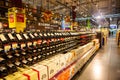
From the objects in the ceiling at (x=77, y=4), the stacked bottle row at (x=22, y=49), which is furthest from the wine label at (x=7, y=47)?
the ceiling at (x=77, y=4)

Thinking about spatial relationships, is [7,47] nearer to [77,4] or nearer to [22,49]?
[22,49]

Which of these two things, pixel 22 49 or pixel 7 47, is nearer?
pixel 7 47

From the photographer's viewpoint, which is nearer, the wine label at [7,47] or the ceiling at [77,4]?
the wine label at [7,47]

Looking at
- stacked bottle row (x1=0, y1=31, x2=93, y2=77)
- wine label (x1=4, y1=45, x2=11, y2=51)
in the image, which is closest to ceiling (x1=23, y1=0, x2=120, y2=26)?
stacked bottle row (x1=0, y1=31, x2=93, y2=77)

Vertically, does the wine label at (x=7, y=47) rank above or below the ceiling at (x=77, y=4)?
below

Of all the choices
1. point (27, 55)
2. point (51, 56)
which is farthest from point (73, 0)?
point (27, 55)

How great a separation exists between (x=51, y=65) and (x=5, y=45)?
109 centimetres

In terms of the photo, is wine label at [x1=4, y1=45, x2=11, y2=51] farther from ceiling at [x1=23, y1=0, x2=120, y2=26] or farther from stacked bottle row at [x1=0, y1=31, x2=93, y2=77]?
ceiling at [x1=23, y1=0, x2=120, y2=26]

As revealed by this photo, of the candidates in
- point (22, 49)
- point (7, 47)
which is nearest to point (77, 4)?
point (22, 49)

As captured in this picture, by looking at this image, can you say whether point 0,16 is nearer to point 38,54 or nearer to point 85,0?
point 38,54

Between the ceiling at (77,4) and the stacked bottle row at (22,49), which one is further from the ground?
the ceiling at (77,4)

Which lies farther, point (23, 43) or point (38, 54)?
point (38, 54)

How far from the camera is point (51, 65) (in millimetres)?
2469

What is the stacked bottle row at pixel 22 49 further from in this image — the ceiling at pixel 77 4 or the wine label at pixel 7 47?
the ceiling at pixel 77 4
